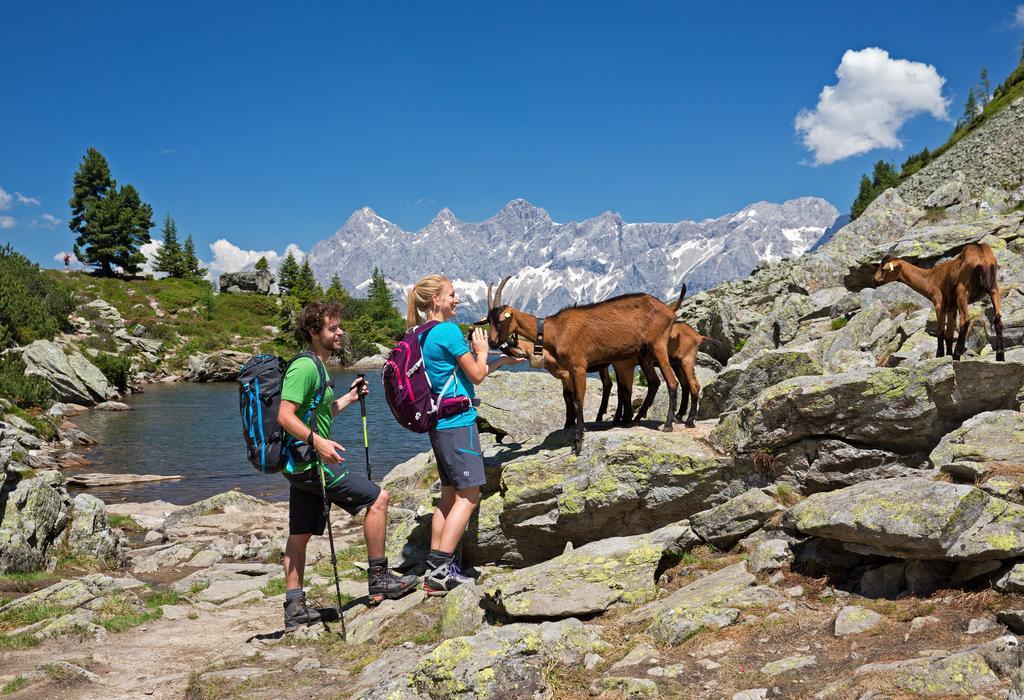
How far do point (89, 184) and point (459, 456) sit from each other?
11928 centimetres

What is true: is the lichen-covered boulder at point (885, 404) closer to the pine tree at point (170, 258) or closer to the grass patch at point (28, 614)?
the grass patch at point (28, 614)

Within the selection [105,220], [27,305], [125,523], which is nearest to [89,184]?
[105,220]

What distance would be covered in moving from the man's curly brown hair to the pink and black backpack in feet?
2.74

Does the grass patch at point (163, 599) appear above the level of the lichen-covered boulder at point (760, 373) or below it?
below

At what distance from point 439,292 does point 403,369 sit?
98 cm

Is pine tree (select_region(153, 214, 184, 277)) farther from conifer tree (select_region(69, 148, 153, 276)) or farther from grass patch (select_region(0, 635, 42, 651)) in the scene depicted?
grass patch (select_region(0, 635, 42, 651))

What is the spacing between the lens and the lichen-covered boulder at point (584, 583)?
20.4ft

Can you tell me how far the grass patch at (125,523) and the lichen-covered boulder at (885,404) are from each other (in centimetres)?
1436

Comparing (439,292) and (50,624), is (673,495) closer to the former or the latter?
(439,292)

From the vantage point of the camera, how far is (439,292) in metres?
7.40

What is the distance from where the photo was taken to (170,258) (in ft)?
367

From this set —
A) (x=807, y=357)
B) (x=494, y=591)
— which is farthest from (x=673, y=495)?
(x=807, y=357)

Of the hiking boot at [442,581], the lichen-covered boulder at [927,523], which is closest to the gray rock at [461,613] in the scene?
the hiking boot at [442,581]

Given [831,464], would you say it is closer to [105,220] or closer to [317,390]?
[317,390]
